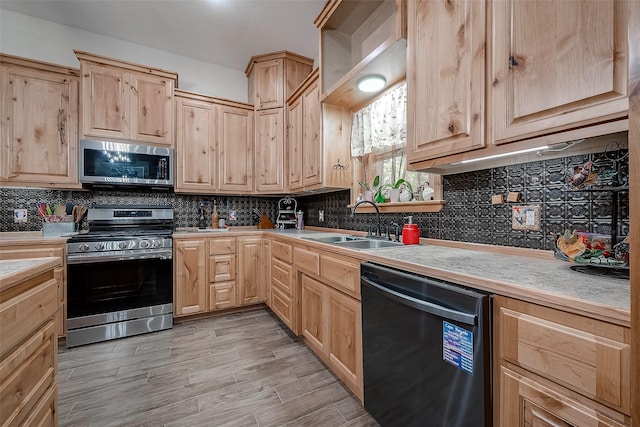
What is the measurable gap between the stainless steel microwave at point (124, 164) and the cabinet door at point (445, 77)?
96.1 inches

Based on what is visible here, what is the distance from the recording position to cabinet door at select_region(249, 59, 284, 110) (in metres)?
3.07

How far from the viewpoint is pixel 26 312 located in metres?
0.79

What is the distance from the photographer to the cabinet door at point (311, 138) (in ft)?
8.16

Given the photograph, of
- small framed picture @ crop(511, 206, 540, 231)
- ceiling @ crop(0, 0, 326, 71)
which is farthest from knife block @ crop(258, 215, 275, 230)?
small framed picture @ crop(511, 206, 540, 231)

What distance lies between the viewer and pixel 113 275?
2.30 metres

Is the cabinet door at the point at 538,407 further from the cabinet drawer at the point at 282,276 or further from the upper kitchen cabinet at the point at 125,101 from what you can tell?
the upper kitchen cabinet at the point at 125,101

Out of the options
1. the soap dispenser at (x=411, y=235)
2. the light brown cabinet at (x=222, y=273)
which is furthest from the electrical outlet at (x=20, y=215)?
the soap dispenser at (x=411, y=235)

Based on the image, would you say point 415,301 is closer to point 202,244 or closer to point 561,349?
point 561,349

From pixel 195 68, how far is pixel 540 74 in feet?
11.5

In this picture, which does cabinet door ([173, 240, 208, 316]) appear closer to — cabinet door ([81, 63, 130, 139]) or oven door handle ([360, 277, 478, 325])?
cabinet door ([81, 63, 130, 139])

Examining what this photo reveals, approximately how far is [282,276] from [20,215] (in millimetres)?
2551

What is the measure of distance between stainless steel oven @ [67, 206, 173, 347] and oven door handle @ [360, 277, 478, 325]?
2143 millimetres

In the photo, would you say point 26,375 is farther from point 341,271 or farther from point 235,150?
point 235,150

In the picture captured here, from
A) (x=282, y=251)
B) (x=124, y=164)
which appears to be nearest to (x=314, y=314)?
(x=282, y=251)
